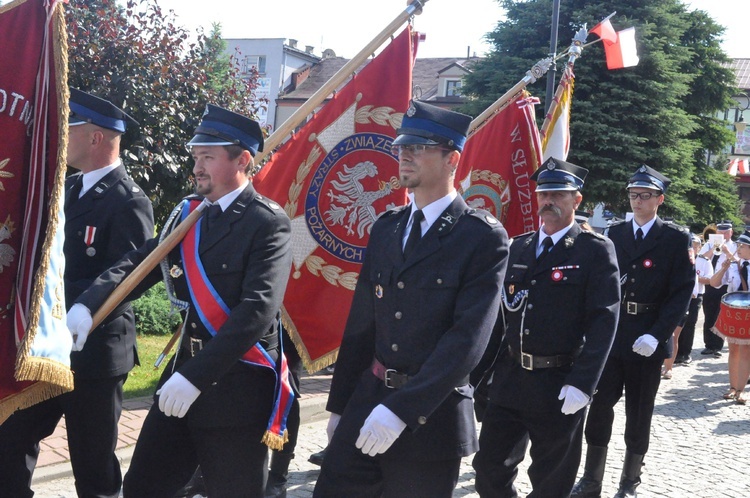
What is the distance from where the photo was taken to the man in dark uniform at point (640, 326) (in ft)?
18.7

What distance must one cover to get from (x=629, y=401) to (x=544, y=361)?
1.70m

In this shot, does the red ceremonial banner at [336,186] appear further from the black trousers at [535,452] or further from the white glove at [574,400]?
the white glove at [574,400]

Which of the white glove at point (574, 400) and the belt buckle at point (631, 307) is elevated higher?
the belt buckle at point (631, 307)

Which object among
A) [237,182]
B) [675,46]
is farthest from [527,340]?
[675,46]

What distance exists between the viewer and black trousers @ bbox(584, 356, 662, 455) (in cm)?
569

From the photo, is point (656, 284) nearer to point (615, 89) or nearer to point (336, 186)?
point (336, 186)

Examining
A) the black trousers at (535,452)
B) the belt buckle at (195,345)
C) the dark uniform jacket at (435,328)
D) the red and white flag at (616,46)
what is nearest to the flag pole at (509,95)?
the red and white flag at (616,46)

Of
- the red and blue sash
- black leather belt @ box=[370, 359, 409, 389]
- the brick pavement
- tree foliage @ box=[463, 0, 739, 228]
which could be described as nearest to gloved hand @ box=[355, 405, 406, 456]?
black leather belt @ box=[370, 359, 409, 389]

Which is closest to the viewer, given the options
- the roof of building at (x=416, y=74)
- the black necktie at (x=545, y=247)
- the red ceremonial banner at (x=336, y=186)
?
the black necktie at (x=545, y=247)

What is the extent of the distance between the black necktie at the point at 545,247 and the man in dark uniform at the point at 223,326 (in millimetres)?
1699

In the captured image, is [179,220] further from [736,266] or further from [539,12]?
[539,12]

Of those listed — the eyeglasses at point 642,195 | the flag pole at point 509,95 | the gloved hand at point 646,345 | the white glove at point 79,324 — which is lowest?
the gloved hand at point 646,345

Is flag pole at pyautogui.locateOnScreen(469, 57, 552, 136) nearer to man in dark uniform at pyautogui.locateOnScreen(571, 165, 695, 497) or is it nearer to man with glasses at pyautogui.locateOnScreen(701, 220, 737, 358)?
man in dark uniform at pyautogui.locateOnScreen(571, 165, 695, 497)

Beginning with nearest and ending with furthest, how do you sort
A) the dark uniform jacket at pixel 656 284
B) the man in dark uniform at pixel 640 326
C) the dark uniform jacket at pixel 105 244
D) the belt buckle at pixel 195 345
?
the belt buckle at pixel 195 345
the dark uniform jacket at pixel 105 244
the man in dark uniform at pixel 640 326
the dark uniform jacket at pixel 656 284
